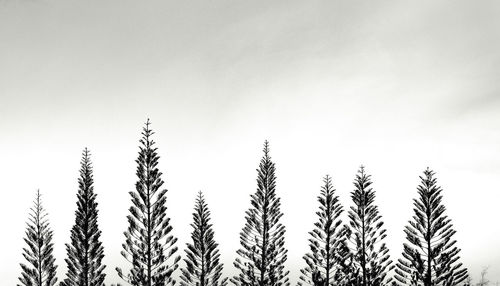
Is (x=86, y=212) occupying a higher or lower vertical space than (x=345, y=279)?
Result: higher

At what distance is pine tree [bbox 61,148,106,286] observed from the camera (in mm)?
28830

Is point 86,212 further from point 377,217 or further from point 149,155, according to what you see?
point 377,217

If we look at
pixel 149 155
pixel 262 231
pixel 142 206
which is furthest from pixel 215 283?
pixel 149 155

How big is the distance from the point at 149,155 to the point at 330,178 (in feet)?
37.2

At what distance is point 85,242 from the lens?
29.2m

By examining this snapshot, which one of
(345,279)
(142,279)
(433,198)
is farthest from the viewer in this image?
(345,279)

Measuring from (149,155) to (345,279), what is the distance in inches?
538

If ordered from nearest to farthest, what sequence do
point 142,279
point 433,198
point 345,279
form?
point 142,279 < point 433,198 < point 345,279

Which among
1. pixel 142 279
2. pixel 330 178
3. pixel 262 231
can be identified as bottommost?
pixel 142 279

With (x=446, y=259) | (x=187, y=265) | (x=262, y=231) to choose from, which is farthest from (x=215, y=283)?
(x=446, y=259)

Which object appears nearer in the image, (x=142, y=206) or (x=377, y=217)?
(x=142, y=206)

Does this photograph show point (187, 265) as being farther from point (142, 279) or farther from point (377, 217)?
point (377, 217)

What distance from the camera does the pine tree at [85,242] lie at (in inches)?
1135

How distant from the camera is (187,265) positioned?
30.0m
